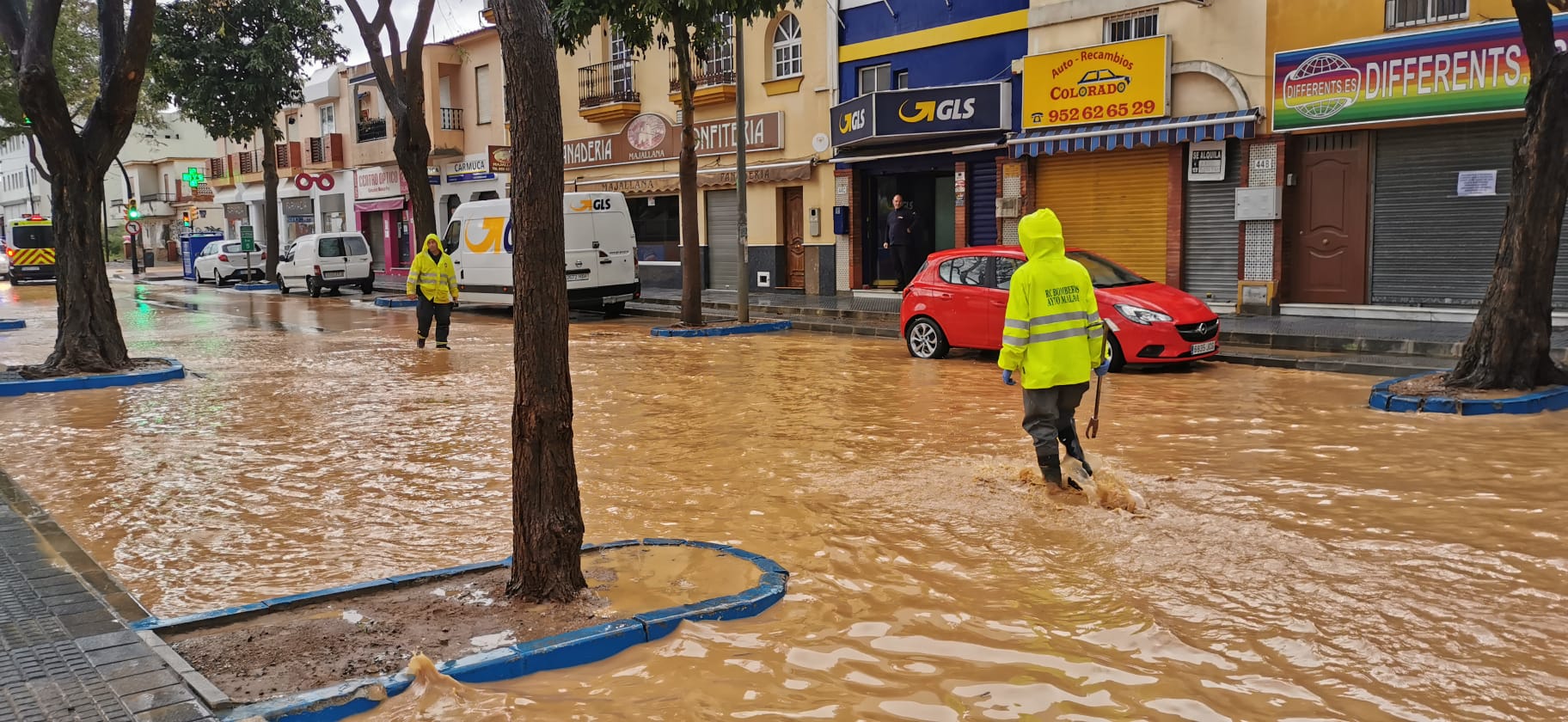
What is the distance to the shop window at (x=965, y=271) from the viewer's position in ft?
43.9

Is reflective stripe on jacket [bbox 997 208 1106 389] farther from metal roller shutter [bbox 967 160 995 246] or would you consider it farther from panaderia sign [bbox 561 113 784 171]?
panaderia sign [bbox 561 113 784 171]

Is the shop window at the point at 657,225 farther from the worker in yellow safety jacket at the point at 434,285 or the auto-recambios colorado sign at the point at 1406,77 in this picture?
the auto-recambios colorado sign at the point at 1406,77

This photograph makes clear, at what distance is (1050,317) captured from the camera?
6.74 meters

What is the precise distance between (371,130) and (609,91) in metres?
15.3

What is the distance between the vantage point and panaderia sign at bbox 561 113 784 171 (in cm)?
2489

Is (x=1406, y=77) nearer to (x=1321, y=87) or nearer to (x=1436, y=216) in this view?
(x=1321, y=87)

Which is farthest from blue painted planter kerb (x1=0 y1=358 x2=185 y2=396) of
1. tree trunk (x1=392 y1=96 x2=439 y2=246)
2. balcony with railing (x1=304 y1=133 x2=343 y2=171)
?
balcony with railing (x1=304 y1=133 x2=343 y2=171)

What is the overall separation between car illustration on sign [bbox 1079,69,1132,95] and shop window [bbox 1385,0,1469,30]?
12.1 ft

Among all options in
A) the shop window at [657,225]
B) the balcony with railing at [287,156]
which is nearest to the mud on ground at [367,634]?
the shop window at [657,225]

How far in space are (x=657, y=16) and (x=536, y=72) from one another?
13226mm

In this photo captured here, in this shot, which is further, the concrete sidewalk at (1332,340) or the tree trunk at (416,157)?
the tree trunk at (416,157)

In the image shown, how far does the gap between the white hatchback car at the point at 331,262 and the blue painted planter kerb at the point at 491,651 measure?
26913mm

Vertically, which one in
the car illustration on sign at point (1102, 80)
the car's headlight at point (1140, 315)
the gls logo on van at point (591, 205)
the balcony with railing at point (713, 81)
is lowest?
the car's headlight at point (1140, 315)

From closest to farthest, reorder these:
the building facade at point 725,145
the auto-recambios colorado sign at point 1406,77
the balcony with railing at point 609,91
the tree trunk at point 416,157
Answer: the auto-recambios colorado sign at point 1406,77 → the tree trunk at point 416,157 → the building facade at point 725,145 → the balcony with railing at point 609,91
